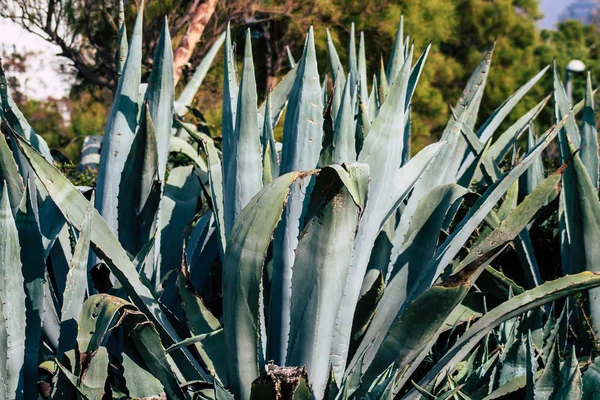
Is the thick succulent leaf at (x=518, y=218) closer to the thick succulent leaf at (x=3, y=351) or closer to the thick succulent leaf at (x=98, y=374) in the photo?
the thick succulent leaf at (x=98, y=374)

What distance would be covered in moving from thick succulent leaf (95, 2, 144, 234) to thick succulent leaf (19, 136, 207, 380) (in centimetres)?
31

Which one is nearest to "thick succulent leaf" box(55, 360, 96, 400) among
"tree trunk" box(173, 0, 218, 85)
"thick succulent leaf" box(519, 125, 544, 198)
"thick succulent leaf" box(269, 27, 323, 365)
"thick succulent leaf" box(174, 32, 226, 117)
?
"thick succulent leaf" box(269, 27, 323, 365)

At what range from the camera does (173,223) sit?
2.02 m

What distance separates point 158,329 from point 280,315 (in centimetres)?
26

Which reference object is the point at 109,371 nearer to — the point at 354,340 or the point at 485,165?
the point at 354,340

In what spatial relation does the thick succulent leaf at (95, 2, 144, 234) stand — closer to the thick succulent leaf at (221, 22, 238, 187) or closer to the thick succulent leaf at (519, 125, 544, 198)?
the thick succulent leaf at (221, 22, 238, 187)

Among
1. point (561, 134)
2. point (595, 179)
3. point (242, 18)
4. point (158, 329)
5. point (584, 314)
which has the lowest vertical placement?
point (584, 314)

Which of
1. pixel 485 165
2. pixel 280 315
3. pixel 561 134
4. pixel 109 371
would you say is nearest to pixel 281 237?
pixel 280 315

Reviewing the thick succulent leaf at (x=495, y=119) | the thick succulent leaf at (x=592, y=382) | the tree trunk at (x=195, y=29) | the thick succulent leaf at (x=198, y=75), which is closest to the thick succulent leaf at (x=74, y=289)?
the thick succulent leaf at (x=592, y=382)

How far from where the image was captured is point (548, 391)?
1.46 m

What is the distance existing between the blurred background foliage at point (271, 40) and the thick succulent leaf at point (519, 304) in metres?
0.78

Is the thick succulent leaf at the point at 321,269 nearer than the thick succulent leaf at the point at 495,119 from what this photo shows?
Yes

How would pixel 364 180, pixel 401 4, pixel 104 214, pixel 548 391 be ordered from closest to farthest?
pixel 364 180 → pixel 548 391 → pixel 104 214 → pixel 401 4

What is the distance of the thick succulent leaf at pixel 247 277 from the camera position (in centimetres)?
130
